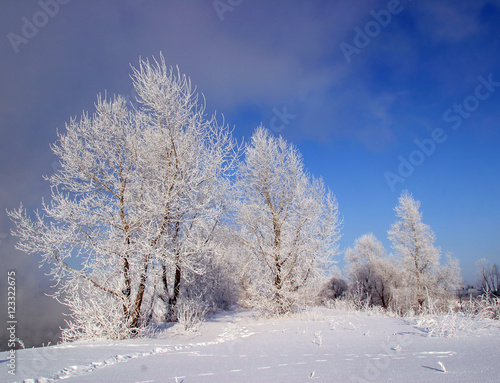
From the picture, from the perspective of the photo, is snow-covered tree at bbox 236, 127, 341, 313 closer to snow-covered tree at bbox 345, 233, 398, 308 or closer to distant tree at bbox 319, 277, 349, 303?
snow-covered tree at bbox 345, 233, 398, 308

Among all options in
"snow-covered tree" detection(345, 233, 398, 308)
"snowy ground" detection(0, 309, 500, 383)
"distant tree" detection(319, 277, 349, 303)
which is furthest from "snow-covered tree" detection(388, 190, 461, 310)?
"snowy ground" detection(0, 309, 500, 383)

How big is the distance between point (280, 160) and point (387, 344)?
28.5 ft

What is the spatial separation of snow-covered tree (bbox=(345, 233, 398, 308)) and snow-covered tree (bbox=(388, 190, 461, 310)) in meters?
4.03

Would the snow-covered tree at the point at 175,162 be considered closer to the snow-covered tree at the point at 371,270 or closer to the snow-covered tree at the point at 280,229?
the snow-covered tree at the point at 280,229

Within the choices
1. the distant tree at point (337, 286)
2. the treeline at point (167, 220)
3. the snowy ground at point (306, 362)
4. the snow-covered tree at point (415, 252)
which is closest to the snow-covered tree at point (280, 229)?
the treeline at point (167, 220)

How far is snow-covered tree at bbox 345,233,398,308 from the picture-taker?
29125 millimetres

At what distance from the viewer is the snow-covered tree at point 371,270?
2912 cm

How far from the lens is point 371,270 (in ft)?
101

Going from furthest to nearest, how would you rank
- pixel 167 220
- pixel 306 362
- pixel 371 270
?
pixel 371 270, pixel 167 220, pixel 306 362

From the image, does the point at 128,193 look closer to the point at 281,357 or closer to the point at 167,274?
the point at 167,274

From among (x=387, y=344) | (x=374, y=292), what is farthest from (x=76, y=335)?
(x=374, y=292)

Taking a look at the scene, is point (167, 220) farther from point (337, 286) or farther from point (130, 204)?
point (337, 286)

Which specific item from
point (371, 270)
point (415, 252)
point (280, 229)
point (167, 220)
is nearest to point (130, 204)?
point (167, 220)

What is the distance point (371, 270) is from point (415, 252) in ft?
30.4
